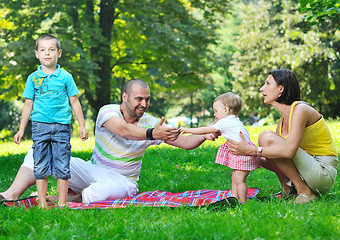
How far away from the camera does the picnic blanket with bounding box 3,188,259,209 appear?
430cm

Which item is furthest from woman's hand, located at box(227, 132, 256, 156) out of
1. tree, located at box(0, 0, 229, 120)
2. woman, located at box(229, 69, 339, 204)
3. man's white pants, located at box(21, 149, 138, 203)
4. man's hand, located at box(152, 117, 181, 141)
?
tree, located at box(0, 0, 229, 120)

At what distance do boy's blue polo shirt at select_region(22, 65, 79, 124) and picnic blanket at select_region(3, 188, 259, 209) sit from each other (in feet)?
3.09

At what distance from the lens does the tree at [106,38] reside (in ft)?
45.2

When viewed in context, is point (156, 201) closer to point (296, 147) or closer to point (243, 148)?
point (243, 148)

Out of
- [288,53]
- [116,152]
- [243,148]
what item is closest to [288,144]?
[243,148]

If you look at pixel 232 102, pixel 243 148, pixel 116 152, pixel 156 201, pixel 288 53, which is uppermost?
pixel 288 53

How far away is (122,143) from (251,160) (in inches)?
62.4

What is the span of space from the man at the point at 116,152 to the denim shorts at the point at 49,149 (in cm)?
42

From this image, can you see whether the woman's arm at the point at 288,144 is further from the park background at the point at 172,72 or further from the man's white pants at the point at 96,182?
the man's white pants at the point at 96,182

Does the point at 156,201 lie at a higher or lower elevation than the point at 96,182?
lower

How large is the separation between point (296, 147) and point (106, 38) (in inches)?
512

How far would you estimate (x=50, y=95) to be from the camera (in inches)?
176

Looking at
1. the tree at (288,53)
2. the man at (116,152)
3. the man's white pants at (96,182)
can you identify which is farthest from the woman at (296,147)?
the tree at (288,53)

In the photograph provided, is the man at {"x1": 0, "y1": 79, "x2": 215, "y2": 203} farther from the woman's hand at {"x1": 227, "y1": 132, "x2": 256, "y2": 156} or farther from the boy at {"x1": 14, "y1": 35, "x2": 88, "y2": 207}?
the woman's hand at {"x1": 227, "y1": 132, "x2": 256, "y2": 156}
